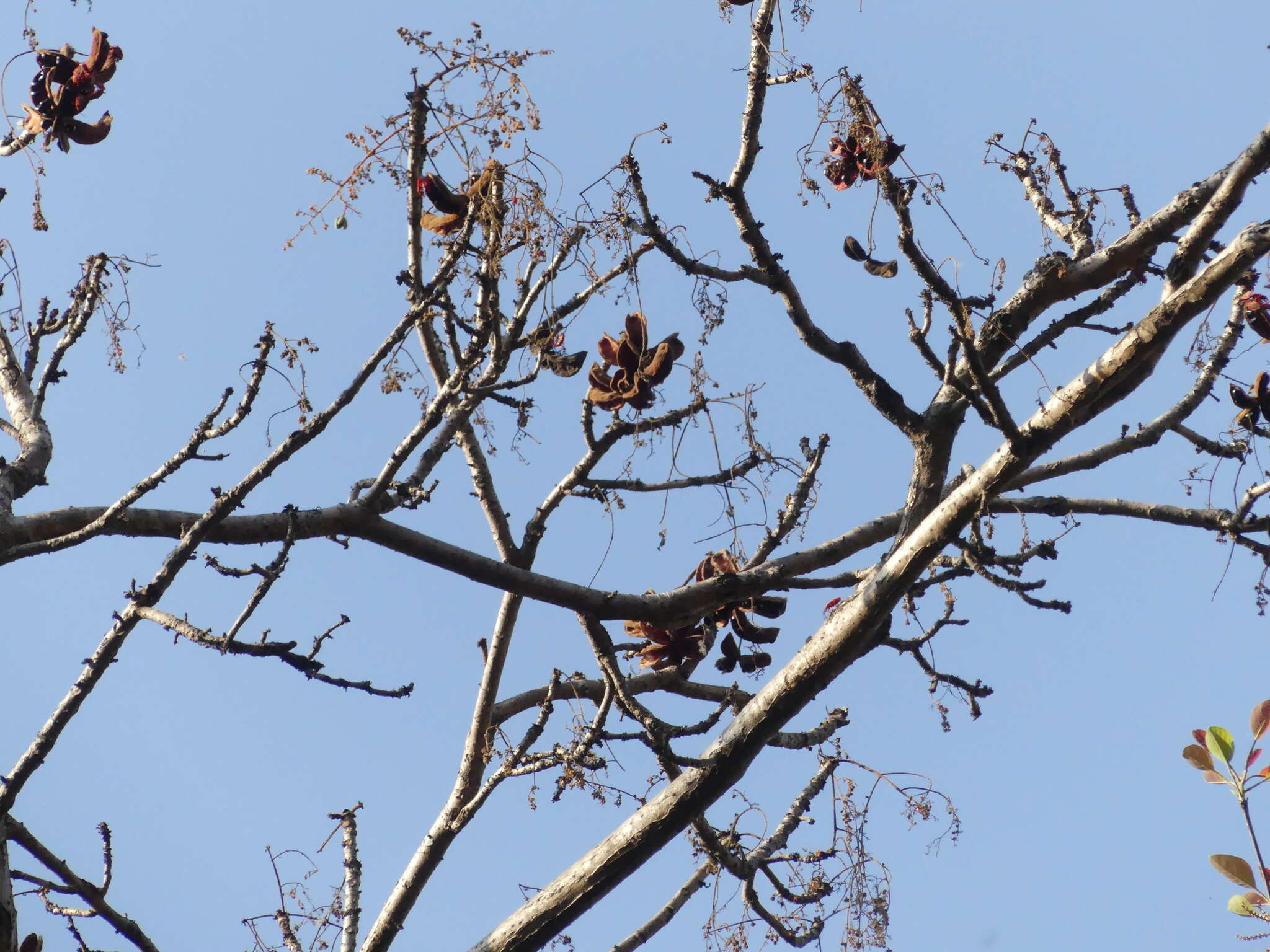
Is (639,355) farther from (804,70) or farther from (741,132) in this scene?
(804,70)

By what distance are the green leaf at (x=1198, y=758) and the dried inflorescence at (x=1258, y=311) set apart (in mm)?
3085

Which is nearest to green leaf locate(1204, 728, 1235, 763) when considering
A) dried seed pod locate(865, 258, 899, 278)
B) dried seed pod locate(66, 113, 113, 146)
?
dried seed pod locate(865, 258, 899, 278)

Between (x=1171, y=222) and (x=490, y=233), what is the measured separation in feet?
9.86

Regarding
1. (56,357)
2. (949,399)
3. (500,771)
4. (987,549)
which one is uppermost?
(56,357)

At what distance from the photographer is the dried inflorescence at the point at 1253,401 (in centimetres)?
565

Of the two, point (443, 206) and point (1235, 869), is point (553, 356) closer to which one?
point (443, 206)

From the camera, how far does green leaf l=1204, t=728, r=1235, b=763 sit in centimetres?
300

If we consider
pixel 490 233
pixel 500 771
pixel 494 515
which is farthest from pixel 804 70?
pixel 500 771

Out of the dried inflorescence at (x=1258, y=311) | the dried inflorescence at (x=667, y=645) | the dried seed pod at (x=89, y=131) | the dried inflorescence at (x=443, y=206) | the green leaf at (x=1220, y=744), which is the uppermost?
the dried seed pod at (x=89, y=131)

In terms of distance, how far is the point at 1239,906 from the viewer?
2861 millimetres

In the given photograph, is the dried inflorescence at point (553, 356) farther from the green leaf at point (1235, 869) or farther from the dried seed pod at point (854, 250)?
the green leaf at point (1235, 869)

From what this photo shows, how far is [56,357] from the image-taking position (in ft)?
22.0

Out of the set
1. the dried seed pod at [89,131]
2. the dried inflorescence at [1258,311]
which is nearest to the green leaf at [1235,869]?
the dried inflorescence at [1258,311]

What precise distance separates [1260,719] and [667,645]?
304 centimetres
